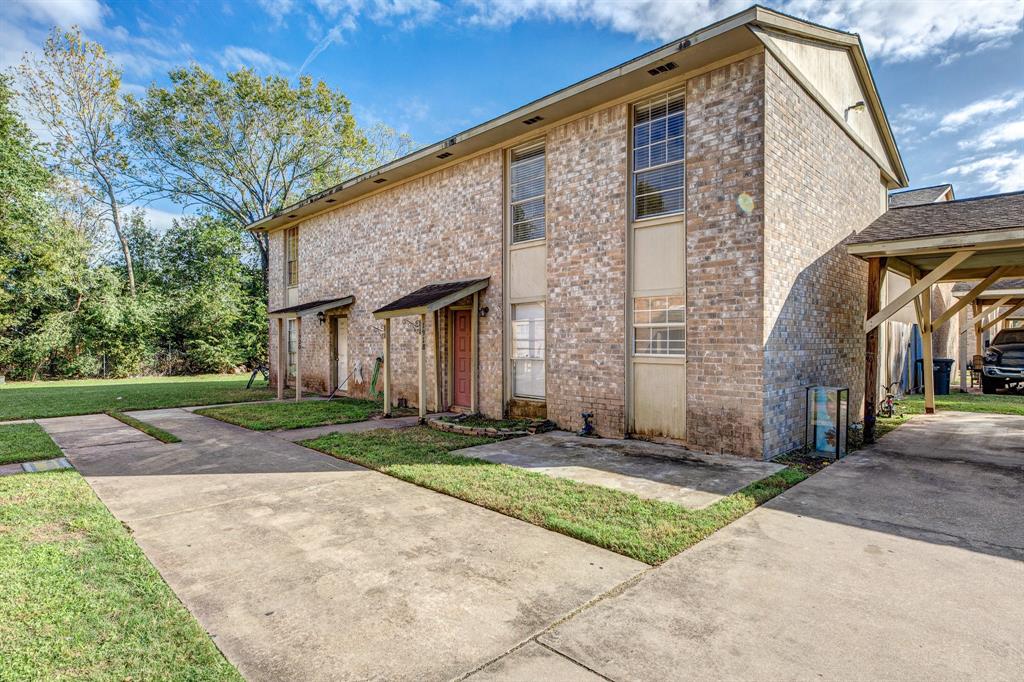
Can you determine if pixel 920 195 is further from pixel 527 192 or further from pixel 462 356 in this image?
pixel 462 356

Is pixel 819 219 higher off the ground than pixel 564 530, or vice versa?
pixel 819 219

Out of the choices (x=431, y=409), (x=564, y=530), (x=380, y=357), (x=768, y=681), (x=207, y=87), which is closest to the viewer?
(x=768, y=681)

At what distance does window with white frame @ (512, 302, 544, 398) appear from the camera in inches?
380

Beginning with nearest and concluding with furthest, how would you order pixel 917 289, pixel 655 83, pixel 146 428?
pixel 655 83 → pixel 917 289 → pixel 146 428

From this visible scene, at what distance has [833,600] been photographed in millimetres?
3268

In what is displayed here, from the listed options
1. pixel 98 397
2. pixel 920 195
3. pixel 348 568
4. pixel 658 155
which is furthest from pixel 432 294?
pixel 920 195

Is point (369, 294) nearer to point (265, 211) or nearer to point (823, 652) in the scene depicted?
point (823, 652)

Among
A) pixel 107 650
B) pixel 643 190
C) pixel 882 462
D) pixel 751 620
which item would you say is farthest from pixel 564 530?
Answer: pixel 643 190

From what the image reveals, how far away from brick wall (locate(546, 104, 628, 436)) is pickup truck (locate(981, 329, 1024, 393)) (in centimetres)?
1380

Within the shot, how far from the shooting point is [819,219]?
333 inches

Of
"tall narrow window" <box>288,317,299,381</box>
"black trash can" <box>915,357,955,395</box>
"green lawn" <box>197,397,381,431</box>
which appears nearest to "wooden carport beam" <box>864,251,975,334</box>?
"black trash can" <box>915,357,955,395</box>

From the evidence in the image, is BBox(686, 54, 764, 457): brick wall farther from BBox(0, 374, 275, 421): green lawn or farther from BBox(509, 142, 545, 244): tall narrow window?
BBox(0, 374, 275, 421): green lawn

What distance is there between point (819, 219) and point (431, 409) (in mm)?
8261

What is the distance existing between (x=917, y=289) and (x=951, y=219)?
1335mm
